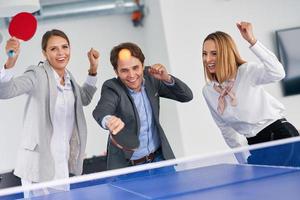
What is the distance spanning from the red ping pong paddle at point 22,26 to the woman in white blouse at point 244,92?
0.89 meters

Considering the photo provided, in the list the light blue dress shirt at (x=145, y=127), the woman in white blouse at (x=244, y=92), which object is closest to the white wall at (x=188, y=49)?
the woman in white blouse at (x=244, y=92)

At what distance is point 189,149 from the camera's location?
3533mm

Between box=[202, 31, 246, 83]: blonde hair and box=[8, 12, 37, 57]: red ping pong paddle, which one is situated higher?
box=[8, 12, 37, 57]: red ping pong paddle

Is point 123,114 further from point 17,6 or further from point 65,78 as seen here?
point 17,6

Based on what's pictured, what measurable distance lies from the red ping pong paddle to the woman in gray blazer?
0.21 metres

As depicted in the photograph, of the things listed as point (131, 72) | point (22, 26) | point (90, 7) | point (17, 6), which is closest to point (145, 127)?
point (131, 72)

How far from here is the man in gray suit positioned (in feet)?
6.44

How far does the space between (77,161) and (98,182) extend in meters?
0.56

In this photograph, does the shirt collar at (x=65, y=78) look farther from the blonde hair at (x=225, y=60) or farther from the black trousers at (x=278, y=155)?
the black trousers at (x=278, y=155)

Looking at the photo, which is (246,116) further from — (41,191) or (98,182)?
(41,191)

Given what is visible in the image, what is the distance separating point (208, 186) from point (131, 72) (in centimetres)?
84

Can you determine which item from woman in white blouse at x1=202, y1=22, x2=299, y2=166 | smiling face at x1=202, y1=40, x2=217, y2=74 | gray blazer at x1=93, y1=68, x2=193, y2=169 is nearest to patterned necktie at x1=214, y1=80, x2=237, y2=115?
woman in white blouse at x1=202, y1=22, x2=299, y2=166

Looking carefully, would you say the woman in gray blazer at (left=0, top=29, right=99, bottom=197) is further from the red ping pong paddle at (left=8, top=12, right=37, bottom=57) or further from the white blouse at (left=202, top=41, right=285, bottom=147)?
the white blouse at (left=202, top=41, right=285, bottom=147)

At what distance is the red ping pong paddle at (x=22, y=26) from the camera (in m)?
2.26
